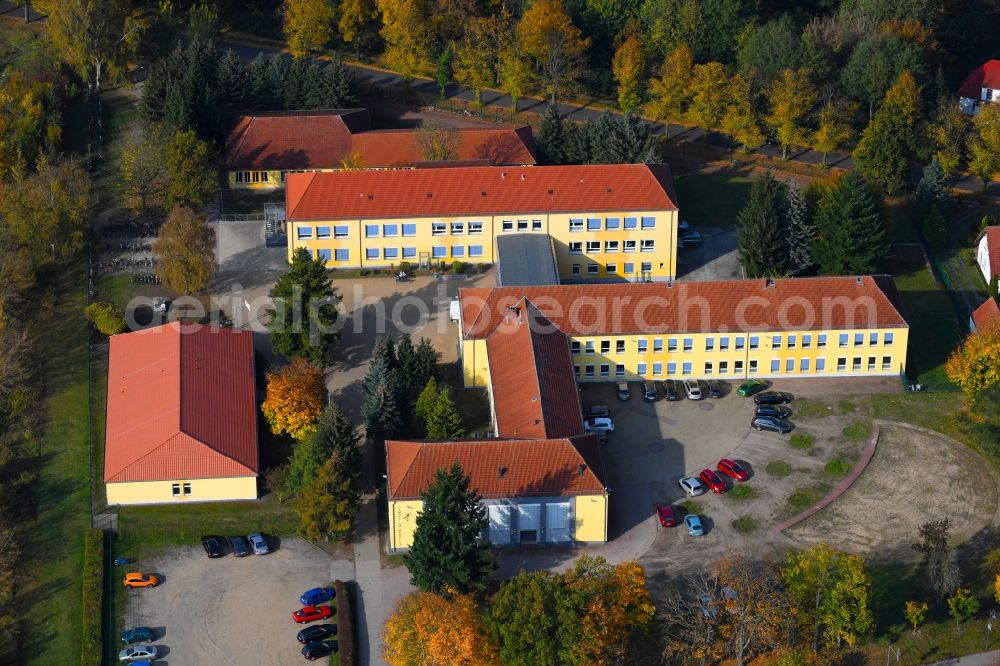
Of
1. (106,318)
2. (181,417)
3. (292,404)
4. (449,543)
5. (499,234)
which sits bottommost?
(449,543)

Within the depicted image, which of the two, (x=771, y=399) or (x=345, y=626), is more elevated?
(x=771, y=399)

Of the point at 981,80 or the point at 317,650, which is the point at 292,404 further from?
the point at 981,80

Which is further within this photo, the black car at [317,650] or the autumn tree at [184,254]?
the autumn tree at [184,254]

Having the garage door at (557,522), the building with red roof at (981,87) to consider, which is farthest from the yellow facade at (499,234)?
the building with red roof at (981,87)

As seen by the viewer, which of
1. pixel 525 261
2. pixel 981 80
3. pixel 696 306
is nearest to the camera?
pixel 696 306

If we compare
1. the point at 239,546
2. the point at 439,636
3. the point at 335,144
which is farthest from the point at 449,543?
the point at 335,144

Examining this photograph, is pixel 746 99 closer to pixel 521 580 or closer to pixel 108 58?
pixel 108 58

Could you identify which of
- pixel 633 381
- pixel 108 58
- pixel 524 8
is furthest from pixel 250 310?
pixel 524 8

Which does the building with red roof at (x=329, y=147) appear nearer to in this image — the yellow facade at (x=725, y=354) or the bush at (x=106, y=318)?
the bush at (x=106, y=318)
